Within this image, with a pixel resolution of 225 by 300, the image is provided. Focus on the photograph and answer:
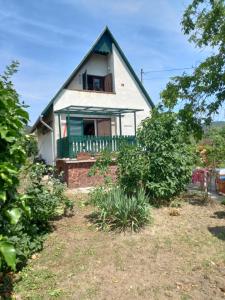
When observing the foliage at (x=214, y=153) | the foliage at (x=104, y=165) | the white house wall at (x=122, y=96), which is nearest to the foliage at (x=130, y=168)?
the foliage at (x=104, y=165)

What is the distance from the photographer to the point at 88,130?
16.3 meters

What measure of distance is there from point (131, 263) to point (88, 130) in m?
12.3

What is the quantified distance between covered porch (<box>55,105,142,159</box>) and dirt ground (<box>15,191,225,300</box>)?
590 cm

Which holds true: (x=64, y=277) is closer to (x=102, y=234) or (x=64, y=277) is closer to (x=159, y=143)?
(x=102, y=234)

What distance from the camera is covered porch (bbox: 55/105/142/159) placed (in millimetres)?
12727

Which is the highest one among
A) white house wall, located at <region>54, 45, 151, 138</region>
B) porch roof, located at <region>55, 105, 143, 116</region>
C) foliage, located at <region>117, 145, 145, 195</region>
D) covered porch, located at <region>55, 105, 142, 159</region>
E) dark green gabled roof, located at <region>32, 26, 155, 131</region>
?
dark green gabled roof, located at <region>32, 26, 155, 131</region>

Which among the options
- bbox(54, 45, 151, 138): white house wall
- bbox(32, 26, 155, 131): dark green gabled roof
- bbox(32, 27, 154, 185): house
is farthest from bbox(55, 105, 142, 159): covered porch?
bbox(32, 26, 155, 131): dark green gabled roof

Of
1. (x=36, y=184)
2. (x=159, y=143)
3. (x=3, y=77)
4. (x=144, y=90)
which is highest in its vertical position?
(x=144, y=90)

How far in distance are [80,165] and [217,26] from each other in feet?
22.4

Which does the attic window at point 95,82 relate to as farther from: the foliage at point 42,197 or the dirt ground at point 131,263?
the dirt ground at point 131,263

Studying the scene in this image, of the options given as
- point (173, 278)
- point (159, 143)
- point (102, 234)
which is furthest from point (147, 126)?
point (173, 278)

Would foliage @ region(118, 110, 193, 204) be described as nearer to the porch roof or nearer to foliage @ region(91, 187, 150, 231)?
foliage @ region(91, 187, 150, 231)

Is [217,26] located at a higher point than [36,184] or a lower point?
higher

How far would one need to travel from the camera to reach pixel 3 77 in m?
3.58
